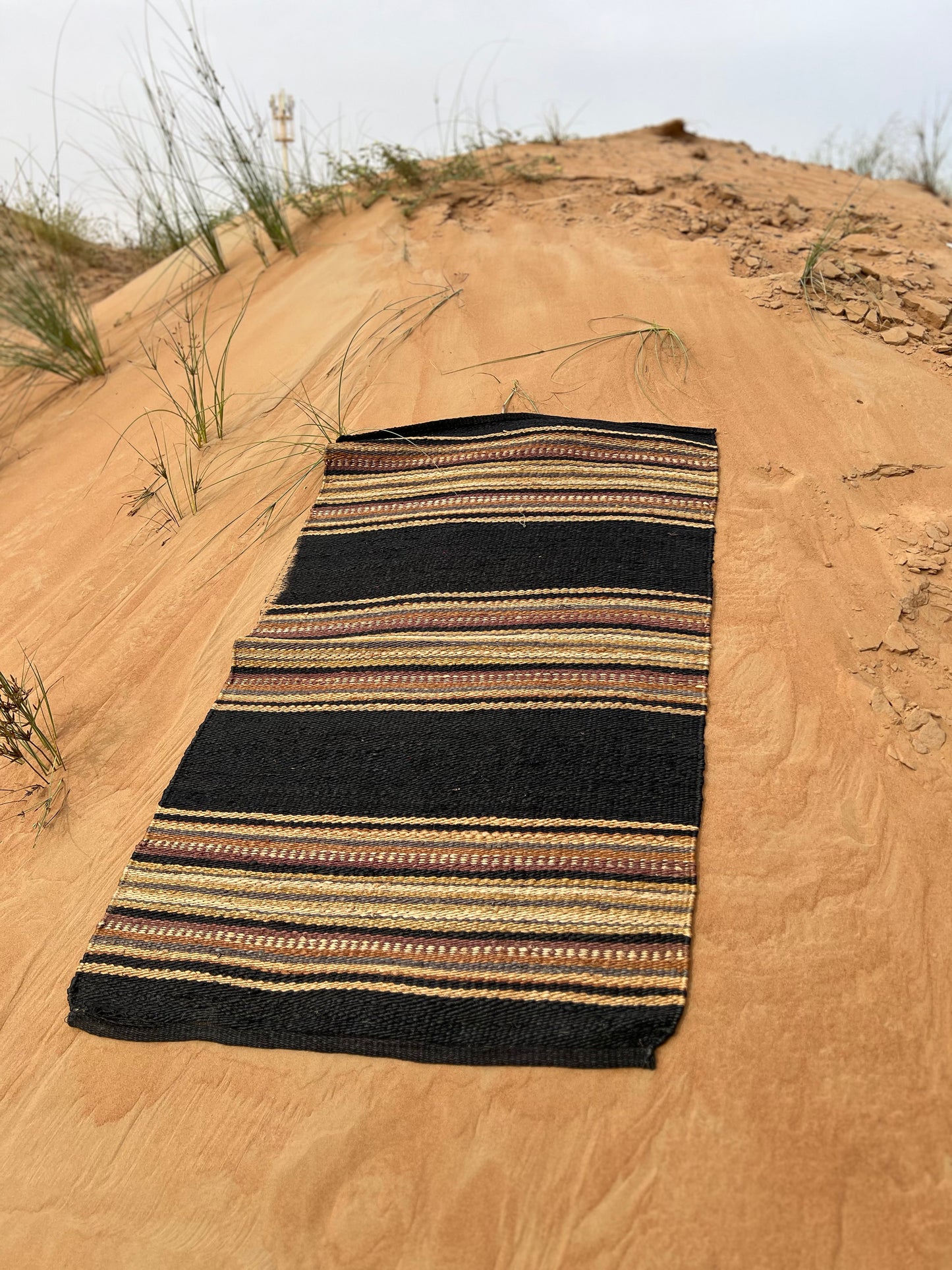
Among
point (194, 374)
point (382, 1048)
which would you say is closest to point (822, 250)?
point (194, 374)

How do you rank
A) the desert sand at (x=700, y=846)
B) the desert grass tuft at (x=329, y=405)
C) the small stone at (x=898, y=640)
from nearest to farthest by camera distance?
the desert sand at (x=700, y=846) < the small stone at (x=898, y=640) < the desert grass tuft at (x=329, y=405)

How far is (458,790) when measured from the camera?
181cm

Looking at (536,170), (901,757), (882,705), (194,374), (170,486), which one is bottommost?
(901,757)

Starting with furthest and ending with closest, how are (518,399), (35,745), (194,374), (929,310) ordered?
(194,374)
(929,310)
(518,399)
(35,745)

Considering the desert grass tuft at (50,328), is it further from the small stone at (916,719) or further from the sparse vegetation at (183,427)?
the small stone at (916,719)

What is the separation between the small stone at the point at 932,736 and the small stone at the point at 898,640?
0.20 metres

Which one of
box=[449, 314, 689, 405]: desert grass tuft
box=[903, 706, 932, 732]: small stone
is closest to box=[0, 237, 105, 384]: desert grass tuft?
box=[449, 314, 689, 405]: desert grass tuft

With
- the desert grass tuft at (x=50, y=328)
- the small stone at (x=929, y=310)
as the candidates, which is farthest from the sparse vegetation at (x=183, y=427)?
the small stone at (x=929, y=310)

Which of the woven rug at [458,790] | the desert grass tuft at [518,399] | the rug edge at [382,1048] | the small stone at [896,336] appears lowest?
the rug edge at [382,1048]

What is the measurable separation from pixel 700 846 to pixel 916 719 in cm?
55

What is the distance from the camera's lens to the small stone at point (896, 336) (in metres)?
2.76

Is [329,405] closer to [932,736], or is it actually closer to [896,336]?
Answer: [896,336]

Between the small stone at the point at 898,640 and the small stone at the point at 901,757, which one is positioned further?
the small stone at the point at 898,640

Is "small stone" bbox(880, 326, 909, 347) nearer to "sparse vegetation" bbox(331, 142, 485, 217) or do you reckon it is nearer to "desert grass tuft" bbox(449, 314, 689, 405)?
"desert grass tuft" bbox(449, 314, 689, 405)
